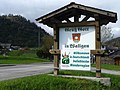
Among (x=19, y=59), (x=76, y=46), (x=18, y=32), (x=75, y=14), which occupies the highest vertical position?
(x=18, y=32)

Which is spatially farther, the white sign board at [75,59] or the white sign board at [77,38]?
the white sign board at [77,38]

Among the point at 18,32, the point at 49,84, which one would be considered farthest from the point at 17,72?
the point at 18,32

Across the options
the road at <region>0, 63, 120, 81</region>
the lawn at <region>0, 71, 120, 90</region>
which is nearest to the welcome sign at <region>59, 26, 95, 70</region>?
the lawn at <region>0, 71, 120, 90</region>

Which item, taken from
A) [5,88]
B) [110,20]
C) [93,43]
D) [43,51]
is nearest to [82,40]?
[93,43]

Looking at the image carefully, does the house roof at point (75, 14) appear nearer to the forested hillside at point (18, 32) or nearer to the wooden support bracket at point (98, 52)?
the wooden support bracket at point (98, 52)

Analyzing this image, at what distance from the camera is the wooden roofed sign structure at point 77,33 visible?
11.7m

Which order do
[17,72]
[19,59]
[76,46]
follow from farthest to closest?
[19,59], [17,72], [76,46]

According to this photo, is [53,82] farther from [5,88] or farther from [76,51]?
[76,51]

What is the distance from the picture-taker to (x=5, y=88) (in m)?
9.07

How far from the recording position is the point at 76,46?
12.2 metres

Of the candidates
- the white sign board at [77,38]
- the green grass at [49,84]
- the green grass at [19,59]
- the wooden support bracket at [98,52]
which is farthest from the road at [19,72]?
the green grass at [19,59]

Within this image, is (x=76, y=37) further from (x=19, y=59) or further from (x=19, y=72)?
(x=19, y=59)

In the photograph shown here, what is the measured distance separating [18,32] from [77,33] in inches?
4785

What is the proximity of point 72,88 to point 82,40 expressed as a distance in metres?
2.73
